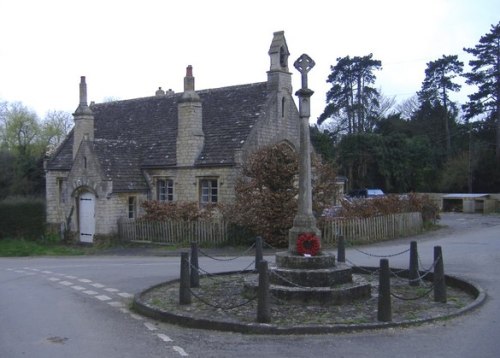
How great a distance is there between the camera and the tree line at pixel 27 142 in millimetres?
50188

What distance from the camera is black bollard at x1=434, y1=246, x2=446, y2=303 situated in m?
11.2

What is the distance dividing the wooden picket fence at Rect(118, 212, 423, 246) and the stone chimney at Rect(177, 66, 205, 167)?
11.7 ft

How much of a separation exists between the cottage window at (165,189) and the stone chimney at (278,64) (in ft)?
23.6

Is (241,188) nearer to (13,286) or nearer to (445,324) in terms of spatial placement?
(13,286)

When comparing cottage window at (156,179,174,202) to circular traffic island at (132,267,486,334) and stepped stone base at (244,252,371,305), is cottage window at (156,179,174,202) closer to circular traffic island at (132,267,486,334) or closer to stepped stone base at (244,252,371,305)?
circular traffic island at (132,267,486,334)

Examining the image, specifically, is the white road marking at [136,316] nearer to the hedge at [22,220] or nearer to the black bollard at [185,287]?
the black bollard at [185,287]

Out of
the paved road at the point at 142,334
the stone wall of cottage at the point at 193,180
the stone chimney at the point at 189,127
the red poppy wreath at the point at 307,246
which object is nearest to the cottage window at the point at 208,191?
the stone wall of cottage at the point at 193,180

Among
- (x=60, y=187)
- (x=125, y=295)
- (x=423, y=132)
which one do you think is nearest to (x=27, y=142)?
(x=60, y=187)

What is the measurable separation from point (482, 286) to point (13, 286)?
11.7 m

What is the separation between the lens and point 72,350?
27.5 feet

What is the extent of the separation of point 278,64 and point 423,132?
41592 millimetres

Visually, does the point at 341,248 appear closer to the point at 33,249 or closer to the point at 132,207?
the point at 132,207

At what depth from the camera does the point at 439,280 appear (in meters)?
11.2

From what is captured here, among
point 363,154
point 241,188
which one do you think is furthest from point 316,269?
point 363,154
